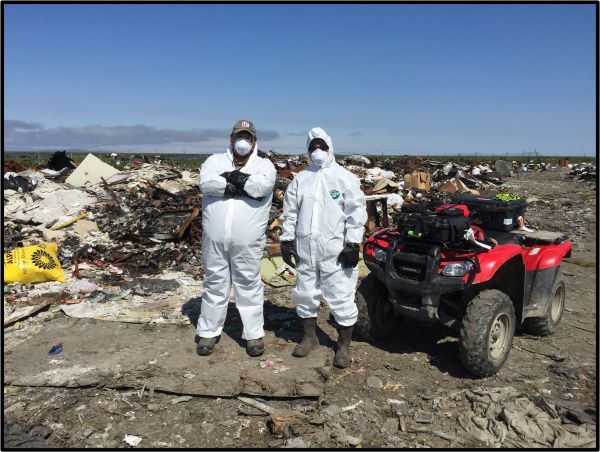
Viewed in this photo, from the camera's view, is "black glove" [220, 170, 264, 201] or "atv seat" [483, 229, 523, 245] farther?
"atv seat" [483, 229, 523, 245]

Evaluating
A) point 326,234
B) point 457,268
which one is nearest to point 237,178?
point 326,234

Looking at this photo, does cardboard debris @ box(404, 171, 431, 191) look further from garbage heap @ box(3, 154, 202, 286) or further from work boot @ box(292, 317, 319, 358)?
work boot @ box(292, 317, 319, 358)

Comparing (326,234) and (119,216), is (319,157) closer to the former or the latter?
(326,234)

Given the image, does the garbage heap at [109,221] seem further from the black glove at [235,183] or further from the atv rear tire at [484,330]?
the atv rear tire at [484,330]

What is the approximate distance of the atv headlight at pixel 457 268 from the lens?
12.4ft

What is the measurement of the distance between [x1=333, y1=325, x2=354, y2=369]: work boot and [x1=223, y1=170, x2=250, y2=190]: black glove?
1624 mm

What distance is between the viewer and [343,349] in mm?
4305

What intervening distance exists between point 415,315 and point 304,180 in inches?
62.9

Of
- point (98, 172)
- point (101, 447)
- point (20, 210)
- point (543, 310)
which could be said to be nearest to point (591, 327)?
point (543, 310)

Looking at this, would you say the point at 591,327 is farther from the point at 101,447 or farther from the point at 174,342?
the point at 101,447

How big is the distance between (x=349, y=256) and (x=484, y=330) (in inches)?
50.0

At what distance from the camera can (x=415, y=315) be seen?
13.2 ft

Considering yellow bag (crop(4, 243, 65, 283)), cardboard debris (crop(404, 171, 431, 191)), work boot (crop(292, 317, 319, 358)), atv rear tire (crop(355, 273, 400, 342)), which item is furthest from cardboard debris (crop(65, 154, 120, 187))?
atv rear tire (crop(355, 273, 400, 342))

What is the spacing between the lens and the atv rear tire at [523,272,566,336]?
479cm
